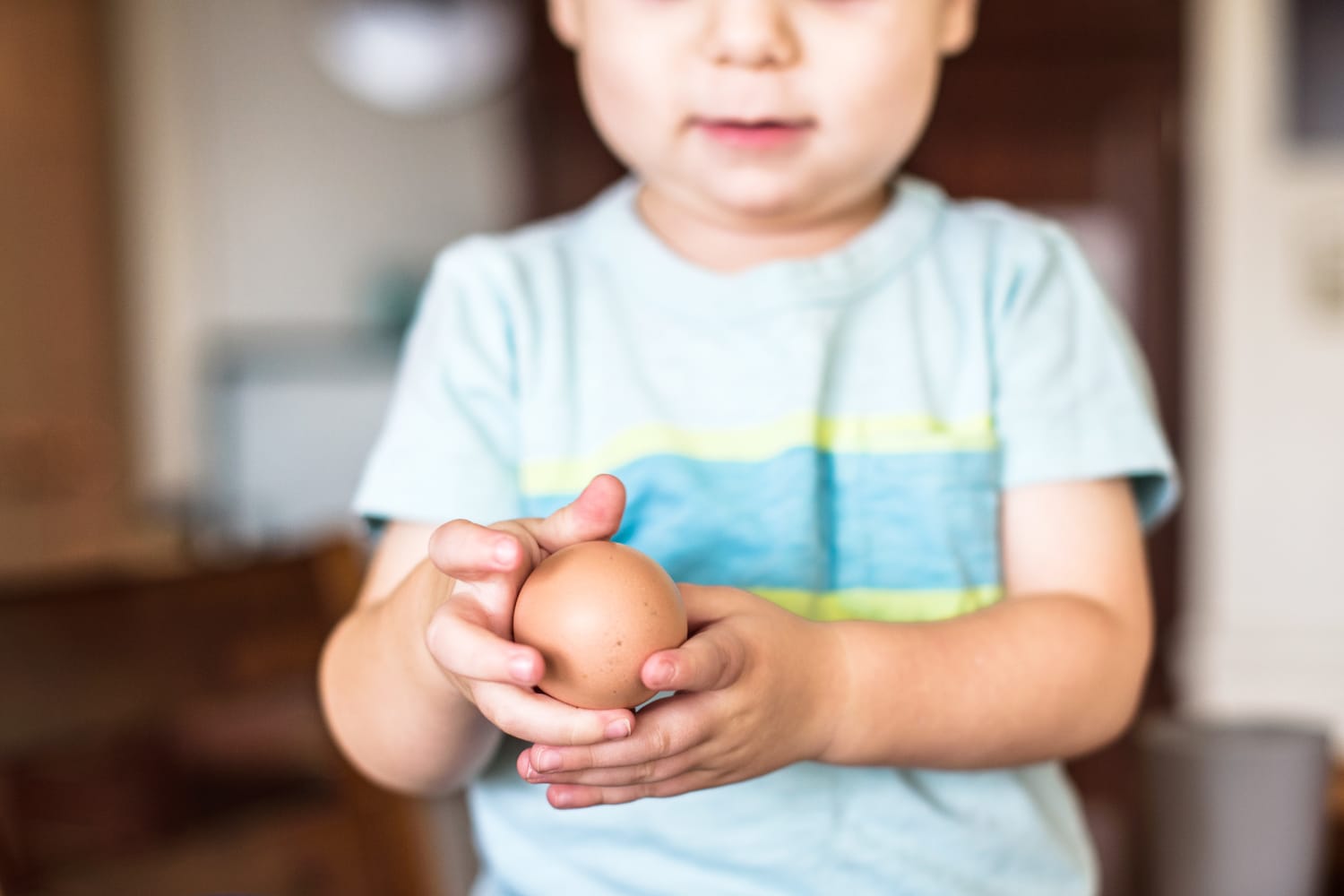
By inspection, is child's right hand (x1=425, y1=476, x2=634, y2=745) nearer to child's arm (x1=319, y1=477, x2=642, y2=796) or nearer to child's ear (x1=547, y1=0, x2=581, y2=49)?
child's arm (x1=319, y1=477, x2=642, y2=796)

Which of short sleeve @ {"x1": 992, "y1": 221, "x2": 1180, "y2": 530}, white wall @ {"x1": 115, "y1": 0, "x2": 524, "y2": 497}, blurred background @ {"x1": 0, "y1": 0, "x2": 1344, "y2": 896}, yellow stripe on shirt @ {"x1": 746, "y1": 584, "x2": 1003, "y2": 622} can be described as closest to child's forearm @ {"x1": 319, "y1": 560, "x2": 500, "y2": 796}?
yellow stripe on shirt @ {"x1": 746, "y1": 584, "x2": 1003, "y2": 622}

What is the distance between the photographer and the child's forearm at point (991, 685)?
17.8 inches

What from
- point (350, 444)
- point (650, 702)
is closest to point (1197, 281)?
point (350, 444)

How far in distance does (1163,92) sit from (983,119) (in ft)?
1.26

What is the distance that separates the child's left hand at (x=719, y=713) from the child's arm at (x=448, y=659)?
1 centimetres

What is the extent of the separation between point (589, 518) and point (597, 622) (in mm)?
30

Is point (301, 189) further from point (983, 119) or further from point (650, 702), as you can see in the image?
point (650, 702)

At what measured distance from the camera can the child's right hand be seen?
1.14 feet

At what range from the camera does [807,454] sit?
0.51 m

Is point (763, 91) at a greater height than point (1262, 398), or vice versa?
point (763, 91)

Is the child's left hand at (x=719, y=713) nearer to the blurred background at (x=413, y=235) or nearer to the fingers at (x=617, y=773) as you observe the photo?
the fingers at (x=617, y=773)

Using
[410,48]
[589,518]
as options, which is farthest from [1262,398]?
[589,518]

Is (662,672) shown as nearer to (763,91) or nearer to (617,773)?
(617,773)

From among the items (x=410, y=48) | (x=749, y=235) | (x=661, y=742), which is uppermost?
(x=410, y=48)
